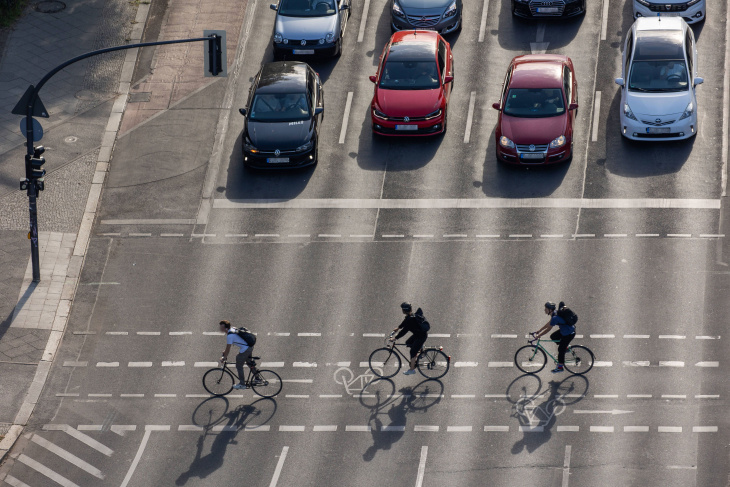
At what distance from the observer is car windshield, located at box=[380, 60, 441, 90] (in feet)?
100

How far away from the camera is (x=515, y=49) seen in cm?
3403

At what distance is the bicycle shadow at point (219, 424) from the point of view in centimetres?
2173

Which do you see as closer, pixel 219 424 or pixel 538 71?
pixel 219 424

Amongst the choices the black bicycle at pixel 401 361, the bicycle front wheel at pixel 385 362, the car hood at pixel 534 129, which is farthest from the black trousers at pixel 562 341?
the car hood at pixel 534 129

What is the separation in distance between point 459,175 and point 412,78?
3.03 meters

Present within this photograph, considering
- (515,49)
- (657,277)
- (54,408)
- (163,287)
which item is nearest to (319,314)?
(163,287)

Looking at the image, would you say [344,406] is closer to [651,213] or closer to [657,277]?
[657,277]

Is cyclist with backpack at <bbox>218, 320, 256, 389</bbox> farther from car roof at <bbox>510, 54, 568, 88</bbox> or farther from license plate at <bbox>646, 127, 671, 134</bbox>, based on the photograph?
license plate at <bbox>646, 127, 671, 134</bbox>

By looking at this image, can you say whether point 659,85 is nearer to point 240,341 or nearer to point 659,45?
point 659,45

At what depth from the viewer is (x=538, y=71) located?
3019 cm

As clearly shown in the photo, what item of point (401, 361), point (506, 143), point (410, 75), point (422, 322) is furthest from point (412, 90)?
point (422, 322)

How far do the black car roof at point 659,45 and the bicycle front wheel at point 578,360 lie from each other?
10.2 metres

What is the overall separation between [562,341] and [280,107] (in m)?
10.6

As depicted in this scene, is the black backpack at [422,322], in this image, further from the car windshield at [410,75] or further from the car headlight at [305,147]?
the car windshield at [410,75]
